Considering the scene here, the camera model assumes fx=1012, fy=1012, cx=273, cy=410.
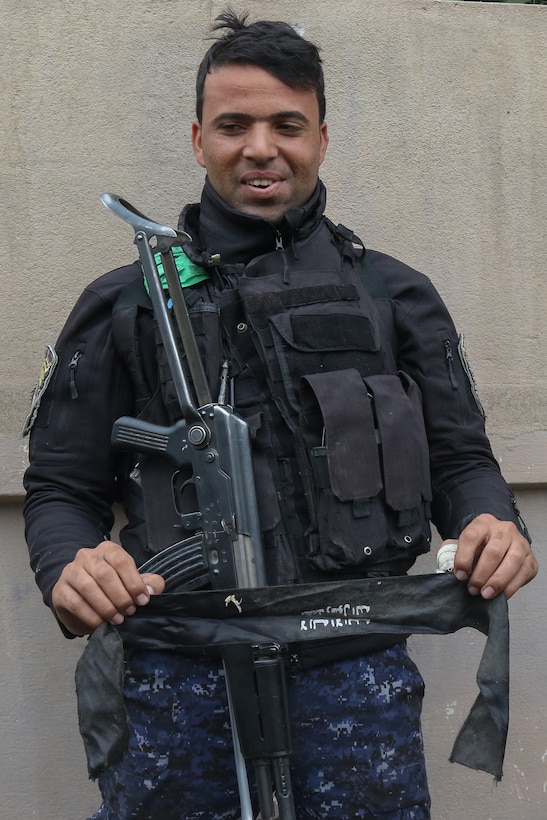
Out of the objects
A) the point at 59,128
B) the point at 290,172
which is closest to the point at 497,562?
the point at 290,172

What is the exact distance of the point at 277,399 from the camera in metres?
1.97

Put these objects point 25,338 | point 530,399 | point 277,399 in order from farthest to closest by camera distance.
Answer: point 530,399 → point 25,338 → point 277,399

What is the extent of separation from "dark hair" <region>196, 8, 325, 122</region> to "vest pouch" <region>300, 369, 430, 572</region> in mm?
636

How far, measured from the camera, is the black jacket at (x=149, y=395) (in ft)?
6.68

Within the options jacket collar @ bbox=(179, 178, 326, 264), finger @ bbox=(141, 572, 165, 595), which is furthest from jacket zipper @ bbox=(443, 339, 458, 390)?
finger @ bbox=(141, 572, 165, 595)

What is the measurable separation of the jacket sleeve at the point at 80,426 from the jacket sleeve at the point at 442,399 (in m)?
0.60

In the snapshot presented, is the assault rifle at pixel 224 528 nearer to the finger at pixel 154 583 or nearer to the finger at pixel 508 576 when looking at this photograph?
the finger at pixel 154 583

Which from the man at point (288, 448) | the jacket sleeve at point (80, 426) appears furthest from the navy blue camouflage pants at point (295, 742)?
the jacket sleeve at point (80, 426)

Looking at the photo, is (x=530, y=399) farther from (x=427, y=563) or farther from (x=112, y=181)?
(x=112, y=181)

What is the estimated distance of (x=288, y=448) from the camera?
6.47ft

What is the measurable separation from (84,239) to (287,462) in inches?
42.8

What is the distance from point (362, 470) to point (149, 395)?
464mm

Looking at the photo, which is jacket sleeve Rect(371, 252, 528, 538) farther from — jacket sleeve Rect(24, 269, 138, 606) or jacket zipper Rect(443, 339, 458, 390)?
jacket sleeve Rect(24, 269, 138, 606)

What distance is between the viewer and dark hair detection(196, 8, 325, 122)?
6.78ft
